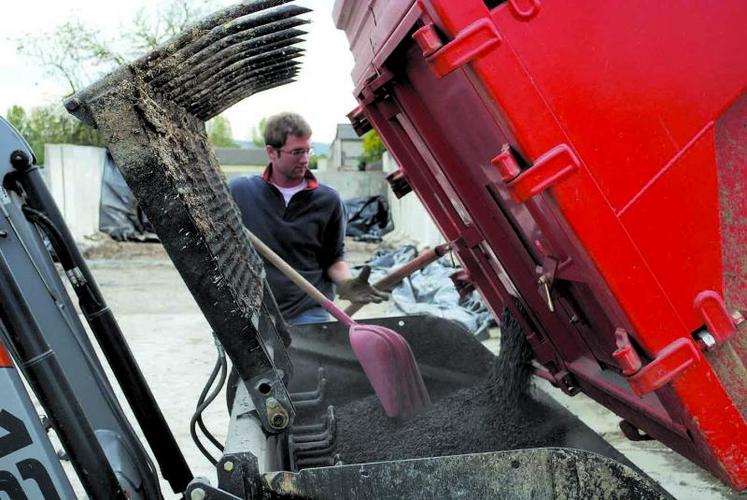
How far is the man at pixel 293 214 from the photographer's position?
3.85 m

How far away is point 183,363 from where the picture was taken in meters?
6.25

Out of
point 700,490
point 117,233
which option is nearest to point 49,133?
point 117,233

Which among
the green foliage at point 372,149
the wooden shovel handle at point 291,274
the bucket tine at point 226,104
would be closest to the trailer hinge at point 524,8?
the bucket tine at point 226,104

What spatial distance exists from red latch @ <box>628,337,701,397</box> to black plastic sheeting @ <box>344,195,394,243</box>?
Result: 47.0 feet

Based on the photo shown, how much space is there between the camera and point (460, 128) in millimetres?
2217

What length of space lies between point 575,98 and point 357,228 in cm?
1469

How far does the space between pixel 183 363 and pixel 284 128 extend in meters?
3.17

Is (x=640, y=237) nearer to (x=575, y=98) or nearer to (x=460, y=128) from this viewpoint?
(x=575, y=98)

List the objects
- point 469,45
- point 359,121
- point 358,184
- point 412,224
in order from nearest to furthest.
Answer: point 469,45 < point 359,121 < point 412,224 < point 358,184

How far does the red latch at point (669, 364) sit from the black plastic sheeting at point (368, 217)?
14.3 m

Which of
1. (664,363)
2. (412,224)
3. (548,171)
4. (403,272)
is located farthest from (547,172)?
(412,224)

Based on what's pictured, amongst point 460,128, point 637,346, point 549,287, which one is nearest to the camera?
point 637,346

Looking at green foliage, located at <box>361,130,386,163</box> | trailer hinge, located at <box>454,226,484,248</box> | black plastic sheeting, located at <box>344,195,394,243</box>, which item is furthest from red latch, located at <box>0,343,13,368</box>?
green foliage, located at <box>361,130,386,163</box>

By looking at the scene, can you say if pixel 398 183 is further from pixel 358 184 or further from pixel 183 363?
pixel 358 184
